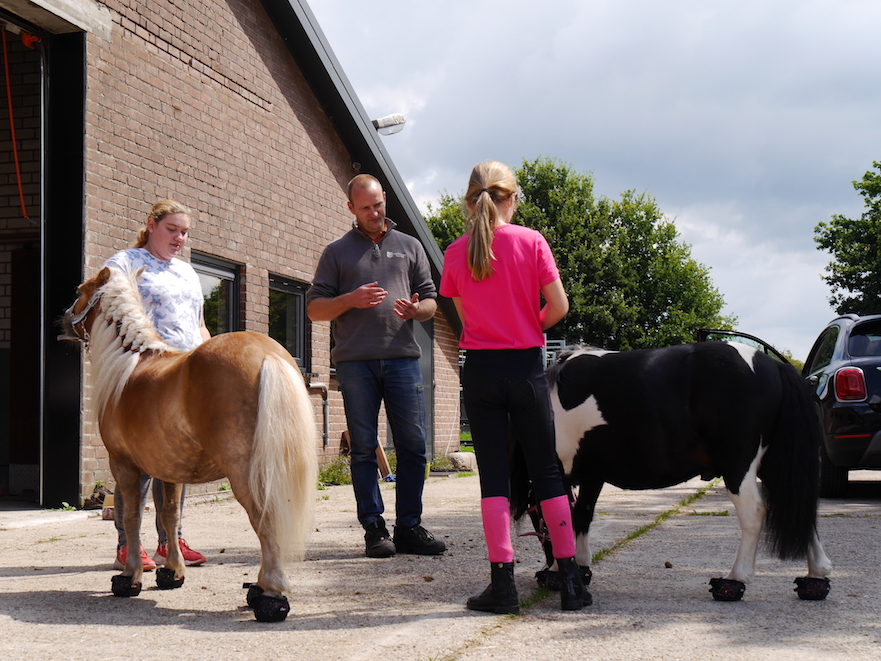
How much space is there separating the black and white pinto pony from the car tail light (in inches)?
165

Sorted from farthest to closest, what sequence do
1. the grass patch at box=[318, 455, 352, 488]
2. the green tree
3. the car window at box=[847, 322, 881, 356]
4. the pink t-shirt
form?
the green tree < the grass patch at box=[318, 455, 352, 488] < the car window at box=[847, 322, 881, 356] < the pink t-shirt

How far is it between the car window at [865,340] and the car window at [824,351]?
0.26m

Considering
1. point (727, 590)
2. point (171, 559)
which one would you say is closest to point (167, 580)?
point (171, 559)

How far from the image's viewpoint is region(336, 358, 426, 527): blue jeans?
5.36 metres

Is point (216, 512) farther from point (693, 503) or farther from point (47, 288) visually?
point (693, 503)

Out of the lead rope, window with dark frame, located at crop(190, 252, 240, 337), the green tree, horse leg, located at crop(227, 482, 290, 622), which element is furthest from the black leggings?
the green tree

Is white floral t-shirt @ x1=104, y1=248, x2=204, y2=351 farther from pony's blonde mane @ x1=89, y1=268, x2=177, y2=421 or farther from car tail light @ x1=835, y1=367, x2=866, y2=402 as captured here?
car tail light @ x1=835, y1=367, x2=866, y2=402

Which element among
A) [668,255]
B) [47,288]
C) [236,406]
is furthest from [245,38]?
[668,255]

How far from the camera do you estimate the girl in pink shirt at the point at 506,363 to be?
3637 millimetres

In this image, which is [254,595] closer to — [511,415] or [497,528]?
[497,528]

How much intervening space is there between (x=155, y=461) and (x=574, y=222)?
4368 centimetres

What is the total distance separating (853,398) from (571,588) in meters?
5.13

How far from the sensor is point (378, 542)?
515 centimetres

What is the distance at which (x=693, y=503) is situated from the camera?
26.1 feet
